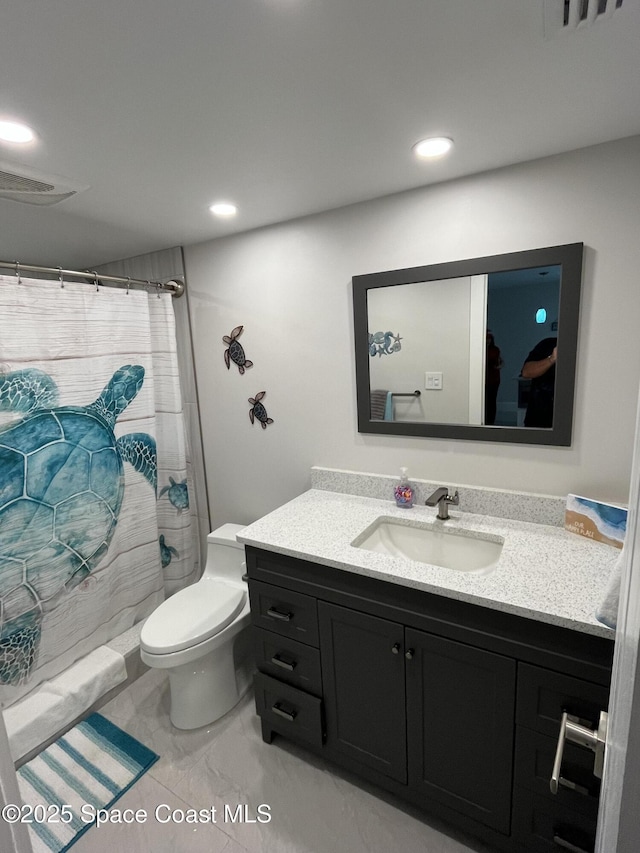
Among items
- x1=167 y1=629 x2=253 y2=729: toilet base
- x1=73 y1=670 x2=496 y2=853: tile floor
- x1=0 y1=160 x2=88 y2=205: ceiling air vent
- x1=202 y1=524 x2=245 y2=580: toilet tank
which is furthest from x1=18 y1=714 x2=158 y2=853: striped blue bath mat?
x1=0 y1=160 x2=88 y2=205: ceiling air vent

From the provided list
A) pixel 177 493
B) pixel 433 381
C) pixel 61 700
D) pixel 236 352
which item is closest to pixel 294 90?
pixel 433 381

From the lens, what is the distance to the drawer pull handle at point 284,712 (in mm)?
1573

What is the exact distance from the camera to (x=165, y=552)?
7.95 ft

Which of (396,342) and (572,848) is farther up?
(396,342)

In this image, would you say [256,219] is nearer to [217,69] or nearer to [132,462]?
[217,69]

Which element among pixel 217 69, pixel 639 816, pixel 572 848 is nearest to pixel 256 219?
pixel 217 69

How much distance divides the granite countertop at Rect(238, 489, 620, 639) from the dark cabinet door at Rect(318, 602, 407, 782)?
0.19 m

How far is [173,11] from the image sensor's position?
736 mm

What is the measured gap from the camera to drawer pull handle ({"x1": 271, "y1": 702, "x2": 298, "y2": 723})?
1.57m

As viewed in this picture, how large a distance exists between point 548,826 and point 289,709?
2.88 feet

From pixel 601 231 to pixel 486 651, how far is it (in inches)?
53.4

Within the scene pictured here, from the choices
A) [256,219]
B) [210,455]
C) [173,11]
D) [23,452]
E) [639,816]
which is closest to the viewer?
[639,816]

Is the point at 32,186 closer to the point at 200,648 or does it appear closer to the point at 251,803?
the point at 200,648

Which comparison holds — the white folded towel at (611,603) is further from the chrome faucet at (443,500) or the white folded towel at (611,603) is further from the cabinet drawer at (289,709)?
the cabinet drawer at (289,709)
